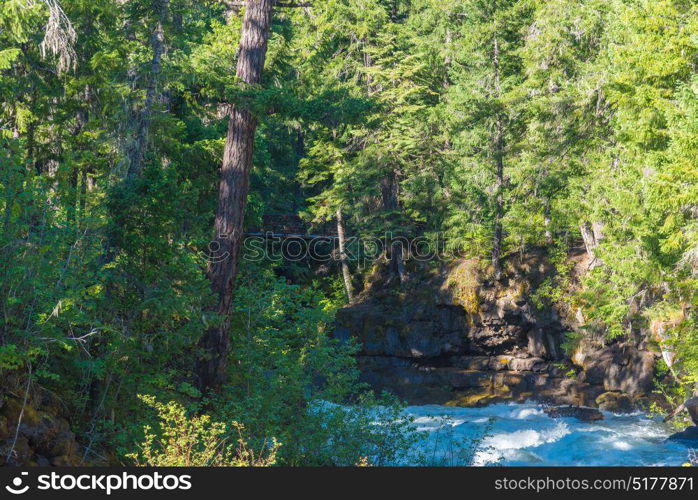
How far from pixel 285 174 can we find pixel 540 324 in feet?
47.2

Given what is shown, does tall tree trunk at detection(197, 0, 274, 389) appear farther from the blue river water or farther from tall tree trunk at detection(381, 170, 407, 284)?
tall tree trunk at detection(381, 170, 407, 284)

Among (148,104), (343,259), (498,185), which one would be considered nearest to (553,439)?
(498,185)

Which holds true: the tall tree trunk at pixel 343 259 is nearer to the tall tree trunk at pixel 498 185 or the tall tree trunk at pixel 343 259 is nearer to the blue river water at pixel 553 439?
the tall tree trunk at pixel 498 185

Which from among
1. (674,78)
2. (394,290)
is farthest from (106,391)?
(394,290)

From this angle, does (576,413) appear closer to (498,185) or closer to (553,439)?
(553,439)

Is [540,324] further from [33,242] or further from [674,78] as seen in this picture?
[33,242]

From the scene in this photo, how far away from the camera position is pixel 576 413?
63.3 feet

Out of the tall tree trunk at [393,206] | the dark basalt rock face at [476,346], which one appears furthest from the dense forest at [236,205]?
the tall tree trunk at [393,206]

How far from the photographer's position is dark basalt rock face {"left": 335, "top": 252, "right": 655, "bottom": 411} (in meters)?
21.9

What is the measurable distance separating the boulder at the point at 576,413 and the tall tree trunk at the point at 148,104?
13.4 meters

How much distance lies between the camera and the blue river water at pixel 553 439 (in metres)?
14.2

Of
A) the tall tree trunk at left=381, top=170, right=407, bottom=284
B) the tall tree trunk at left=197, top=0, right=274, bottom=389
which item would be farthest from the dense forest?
the tall tree trunk at left=381, top=170, right=407, bottom=284

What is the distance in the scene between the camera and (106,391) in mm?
9172

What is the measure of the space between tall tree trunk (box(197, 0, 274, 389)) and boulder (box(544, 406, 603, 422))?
11.1 metres
